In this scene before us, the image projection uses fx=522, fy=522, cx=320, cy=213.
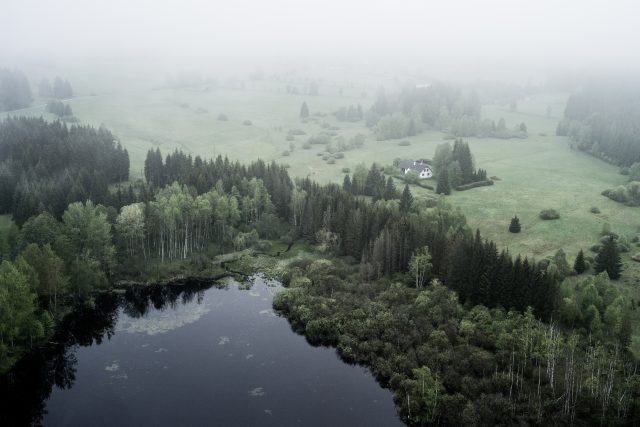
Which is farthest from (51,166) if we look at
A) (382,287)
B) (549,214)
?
(549,214)

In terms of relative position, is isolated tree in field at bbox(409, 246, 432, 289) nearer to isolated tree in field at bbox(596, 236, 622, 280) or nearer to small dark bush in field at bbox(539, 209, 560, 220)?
isolated tree in field at bbox(596, 236, 622, 280)

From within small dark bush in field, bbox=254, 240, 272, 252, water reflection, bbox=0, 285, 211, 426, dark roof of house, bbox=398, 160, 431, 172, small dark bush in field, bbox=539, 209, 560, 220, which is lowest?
water reflection, bbox=0, 285, 211, 426

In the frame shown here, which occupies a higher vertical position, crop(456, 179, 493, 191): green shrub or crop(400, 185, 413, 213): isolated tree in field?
crop(400, 185, 413, 213): isolated tree in field

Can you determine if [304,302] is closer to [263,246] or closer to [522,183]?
[263,246]

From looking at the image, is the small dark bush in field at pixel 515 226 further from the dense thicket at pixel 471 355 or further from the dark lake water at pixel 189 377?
the dark lake water at pixel 189 377

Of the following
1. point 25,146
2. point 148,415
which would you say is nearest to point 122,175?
point 25,146

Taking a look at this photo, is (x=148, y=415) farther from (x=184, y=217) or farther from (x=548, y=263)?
(x=548, y=263)

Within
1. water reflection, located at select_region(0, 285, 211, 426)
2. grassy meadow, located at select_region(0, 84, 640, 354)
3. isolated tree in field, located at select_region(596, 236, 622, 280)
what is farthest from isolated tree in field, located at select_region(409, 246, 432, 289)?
water reflection, located at select_region(0, 285, 211, 426)
